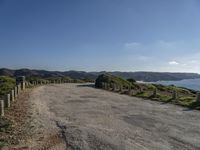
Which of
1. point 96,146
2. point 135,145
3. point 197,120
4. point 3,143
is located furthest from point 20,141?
point 197,120

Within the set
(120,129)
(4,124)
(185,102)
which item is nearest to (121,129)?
(120,129)

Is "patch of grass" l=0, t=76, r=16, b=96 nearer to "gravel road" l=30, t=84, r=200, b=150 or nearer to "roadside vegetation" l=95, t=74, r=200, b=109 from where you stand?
"roadside vegetation" l=95, t=74, r=200, b=109

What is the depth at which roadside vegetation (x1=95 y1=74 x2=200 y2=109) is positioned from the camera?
24130 millimetres

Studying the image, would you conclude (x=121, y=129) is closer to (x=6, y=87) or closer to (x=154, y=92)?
(x=154, y=92)

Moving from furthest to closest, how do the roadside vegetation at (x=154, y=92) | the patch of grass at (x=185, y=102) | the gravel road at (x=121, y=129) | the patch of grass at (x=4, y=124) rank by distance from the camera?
the roadside vegetation at (x=154, y=92), the patch of grass at (x=185, y=102), the patch of grass at (x=4, y=124), the gravel road at (x=121, y=129)

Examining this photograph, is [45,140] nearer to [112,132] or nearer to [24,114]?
[112,132]

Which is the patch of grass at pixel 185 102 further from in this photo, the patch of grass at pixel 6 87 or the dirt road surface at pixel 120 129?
the patch of grass at pixel 6 87

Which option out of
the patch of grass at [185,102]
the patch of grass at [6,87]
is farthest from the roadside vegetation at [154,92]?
the patch of grass at [6,87]

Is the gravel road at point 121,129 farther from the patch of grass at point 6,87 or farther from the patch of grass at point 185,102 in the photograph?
the patch of grass at point 6,87

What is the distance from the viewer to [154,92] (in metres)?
28.8

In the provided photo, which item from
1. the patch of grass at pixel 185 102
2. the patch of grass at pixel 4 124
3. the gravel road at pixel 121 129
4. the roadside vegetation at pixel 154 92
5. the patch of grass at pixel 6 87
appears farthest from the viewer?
the patch of grass at pixel 6 87

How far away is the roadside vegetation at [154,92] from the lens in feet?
79.2

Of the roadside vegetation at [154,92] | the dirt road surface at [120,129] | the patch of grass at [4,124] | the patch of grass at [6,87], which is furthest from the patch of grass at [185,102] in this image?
the patch of grass at [6,87]

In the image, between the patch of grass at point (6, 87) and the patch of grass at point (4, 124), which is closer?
the patch of grass at point (4, 124)
